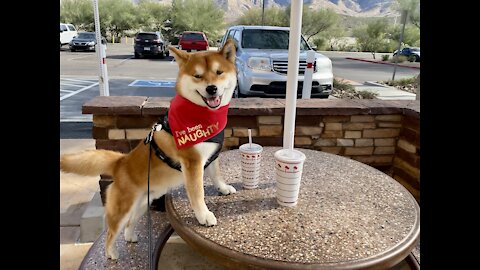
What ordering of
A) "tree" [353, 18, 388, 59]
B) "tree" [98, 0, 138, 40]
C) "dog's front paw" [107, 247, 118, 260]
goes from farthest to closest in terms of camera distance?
"tree" [98, 0, 138, 40] → "tree" [353, 18, 388, 59] → "dog's front paw" [107, 247, 118, 260]

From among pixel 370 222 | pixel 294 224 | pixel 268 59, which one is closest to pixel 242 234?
pixel 294 224

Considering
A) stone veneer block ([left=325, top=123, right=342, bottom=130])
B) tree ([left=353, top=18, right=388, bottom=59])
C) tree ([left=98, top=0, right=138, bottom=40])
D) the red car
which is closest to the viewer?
stone veneer block ([left=325, top=123, right=342, bottom=130])

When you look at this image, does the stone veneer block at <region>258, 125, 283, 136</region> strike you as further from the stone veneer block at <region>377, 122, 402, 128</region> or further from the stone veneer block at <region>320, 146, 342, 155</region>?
the stone veneer block at <region>377, 122, 402, 128</region>

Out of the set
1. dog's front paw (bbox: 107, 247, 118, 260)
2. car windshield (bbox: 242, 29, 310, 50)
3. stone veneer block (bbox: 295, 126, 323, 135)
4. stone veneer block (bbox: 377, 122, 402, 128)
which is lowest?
dog's front paw (bbox: 107, 247, 118, 260)

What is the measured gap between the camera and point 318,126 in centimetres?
277

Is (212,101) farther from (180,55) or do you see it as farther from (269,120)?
(269,120)

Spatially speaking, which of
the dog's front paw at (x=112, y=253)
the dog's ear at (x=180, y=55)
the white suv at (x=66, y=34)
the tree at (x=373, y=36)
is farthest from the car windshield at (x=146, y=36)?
the dog's ear at (x=180, y=55)

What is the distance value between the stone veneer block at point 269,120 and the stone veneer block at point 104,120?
1129mm

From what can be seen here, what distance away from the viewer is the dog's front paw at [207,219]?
50.3 inches

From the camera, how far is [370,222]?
51.8 inches

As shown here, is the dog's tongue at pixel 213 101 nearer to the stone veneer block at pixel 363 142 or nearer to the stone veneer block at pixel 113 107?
the stone veneer block at pixel 113 107

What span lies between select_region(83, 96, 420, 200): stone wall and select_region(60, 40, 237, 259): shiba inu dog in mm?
886

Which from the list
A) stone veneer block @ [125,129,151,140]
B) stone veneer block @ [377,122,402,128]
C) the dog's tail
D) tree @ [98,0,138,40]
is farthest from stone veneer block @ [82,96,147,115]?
tree @ [98,0,138,40]

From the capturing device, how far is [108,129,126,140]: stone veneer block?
251 centimetres
